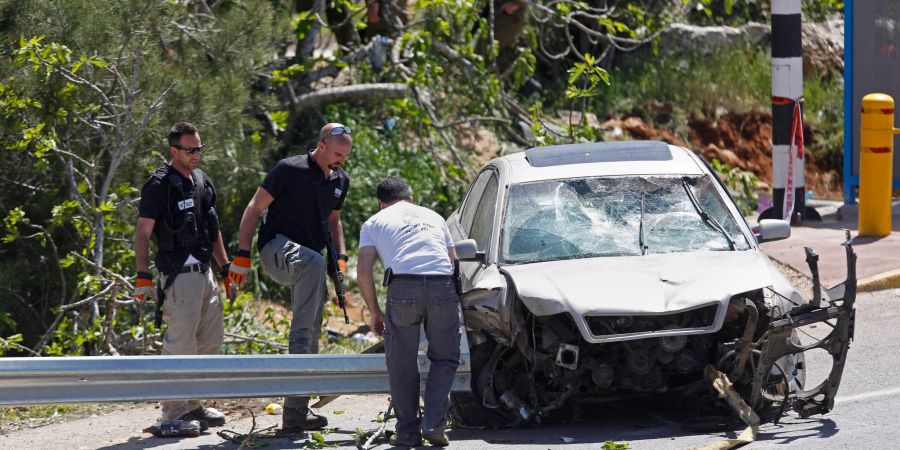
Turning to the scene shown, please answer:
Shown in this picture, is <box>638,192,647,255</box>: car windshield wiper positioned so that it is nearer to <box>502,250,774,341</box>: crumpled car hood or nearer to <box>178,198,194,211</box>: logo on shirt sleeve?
<box>502,250,774,341</box>: crumpled car hood

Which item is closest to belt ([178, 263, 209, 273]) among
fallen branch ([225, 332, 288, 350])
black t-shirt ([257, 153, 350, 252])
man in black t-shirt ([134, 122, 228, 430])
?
man in black t-shirt ([134, 122, 228, 430])

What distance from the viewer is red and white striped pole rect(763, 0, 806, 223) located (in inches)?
475

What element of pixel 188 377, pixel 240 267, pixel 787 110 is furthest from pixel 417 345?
pixel 787 110

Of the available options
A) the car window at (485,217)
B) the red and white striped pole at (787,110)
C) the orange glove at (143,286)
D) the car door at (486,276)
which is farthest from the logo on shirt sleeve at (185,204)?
the red and white striped pole at (787,110)

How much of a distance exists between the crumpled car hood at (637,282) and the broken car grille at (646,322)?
10 cm

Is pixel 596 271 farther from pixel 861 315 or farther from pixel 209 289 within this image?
pixel 861 315

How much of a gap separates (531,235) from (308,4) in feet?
25.1

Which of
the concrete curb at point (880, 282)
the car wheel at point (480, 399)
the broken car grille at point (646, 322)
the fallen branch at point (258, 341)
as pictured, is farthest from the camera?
the concrete curb at point (880, 282)

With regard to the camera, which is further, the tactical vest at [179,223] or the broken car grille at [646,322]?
the tactical vest at [179,223]

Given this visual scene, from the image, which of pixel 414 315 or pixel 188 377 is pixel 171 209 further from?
pixel 414 315

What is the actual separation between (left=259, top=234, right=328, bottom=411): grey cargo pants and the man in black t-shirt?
1.29 feet

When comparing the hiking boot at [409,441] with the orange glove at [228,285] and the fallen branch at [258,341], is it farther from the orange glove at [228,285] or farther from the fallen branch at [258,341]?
the fallen branch at [258,341]

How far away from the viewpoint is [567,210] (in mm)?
7590

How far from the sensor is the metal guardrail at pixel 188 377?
638cm
